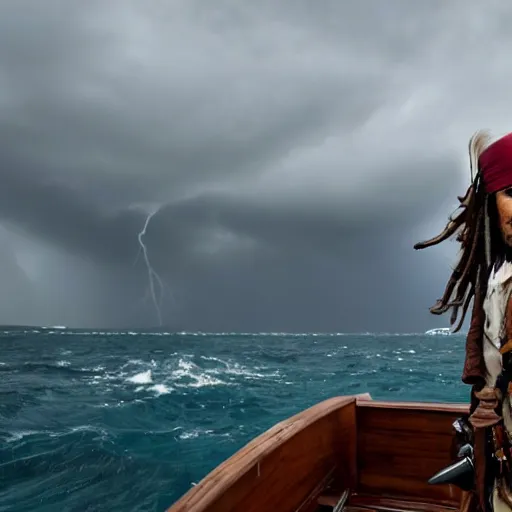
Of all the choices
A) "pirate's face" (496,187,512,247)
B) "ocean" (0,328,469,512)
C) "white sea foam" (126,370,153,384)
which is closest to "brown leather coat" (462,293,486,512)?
"pirate's face" (496,187,512,247)

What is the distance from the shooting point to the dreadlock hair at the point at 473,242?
1.63m

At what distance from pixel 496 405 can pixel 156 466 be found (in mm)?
8812

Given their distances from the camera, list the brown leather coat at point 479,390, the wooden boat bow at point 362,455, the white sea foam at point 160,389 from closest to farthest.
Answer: the brown leather coat at point 479,390
the wooden boat bow at point 362,455
the white sea foam at point 160,389

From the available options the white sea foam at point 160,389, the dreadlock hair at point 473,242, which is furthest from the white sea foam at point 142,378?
the dreadlock hair at point 473,242

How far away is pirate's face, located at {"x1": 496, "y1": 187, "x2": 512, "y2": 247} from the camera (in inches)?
58.6

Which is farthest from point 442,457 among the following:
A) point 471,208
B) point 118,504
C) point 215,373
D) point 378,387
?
point 215,373

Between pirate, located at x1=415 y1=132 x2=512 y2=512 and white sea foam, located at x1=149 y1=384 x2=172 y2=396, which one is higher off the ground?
pirate, located at x1=415 y1=132 x2=512 y2=512

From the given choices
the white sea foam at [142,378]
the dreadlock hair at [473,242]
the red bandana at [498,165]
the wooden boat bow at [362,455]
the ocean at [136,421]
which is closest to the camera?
the red bandana at [498,165]

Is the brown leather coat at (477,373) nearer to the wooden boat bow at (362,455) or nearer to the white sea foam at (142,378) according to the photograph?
the wooden boat bow at (362,455)

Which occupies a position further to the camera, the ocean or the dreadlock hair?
the ocean

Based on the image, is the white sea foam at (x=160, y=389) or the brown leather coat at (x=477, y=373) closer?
the brown leather coat at (x=477, y=373)

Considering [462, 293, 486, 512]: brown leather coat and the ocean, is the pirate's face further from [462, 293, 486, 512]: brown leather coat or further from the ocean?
the ocean

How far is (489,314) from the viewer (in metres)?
1.51

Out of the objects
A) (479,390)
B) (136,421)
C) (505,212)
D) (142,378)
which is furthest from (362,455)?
(142,378)
